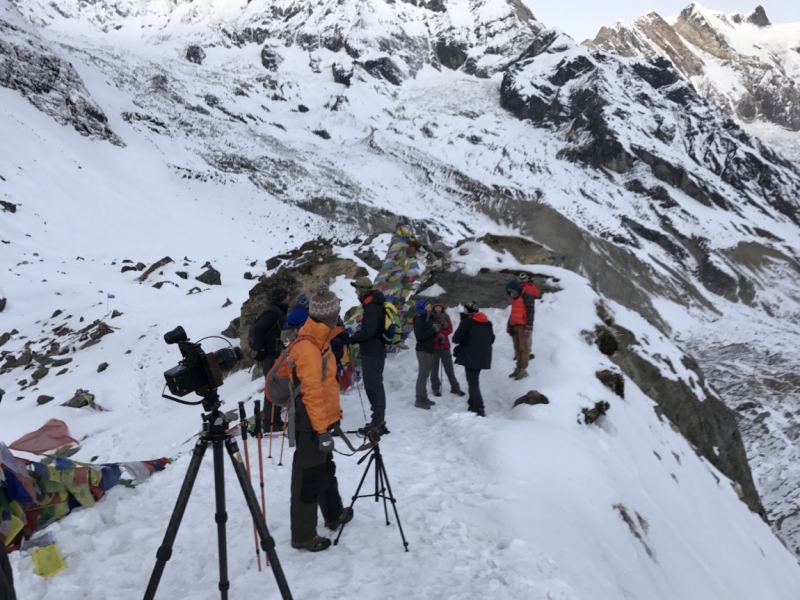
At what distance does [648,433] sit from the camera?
9.22 metres

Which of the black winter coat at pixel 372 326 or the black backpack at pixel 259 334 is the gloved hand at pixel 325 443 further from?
the black backpack at pixel 259 334

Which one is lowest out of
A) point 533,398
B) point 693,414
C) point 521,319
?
point 693,414

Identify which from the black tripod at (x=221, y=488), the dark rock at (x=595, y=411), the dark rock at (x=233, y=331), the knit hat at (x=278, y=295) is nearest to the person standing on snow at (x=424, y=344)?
the knit hat at (x=278, y=295)

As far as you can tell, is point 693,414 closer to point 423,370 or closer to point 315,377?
point 423,370

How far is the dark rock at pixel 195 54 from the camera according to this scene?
3855 inches

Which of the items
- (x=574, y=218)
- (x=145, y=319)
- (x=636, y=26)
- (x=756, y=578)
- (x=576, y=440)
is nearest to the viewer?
(x=576, y=440)

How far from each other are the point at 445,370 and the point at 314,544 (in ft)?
17.5

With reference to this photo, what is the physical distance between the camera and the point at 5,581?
2.04 meters

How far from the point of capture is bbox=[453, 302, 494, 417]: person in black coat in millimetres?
8078

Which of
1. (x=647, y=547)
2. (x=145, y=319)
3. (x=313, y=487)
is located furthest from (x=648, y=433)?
(x=145, y=319)

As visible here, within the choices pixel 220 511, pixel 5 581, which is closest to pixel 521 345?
pixel 220 511

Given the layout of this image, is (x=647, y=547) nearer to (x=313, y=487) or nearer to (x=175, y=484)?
(x=313, y=487)

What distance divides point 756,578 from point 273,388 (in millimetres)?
8837

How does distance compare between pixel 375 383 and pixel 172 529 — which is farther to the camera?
pixel 375 383
